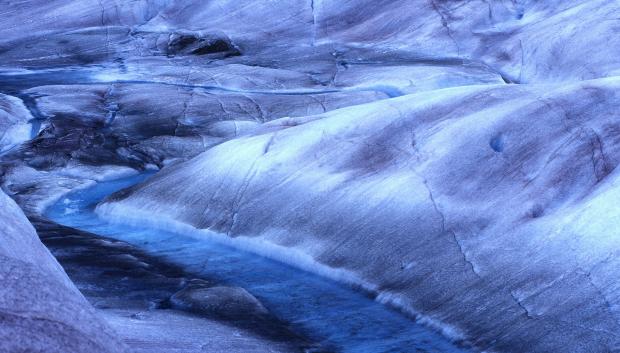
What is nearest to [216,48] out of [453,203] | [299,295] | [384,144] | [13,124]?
[13,124]

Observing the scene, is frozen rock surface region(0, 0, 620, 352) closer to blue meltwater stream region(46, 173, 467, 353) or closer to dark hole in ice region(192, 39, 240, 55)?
dark hole in ice region(192, 39, 240, 55)

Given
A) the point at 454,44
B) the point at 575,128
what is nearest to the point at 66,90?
the point at 454,44

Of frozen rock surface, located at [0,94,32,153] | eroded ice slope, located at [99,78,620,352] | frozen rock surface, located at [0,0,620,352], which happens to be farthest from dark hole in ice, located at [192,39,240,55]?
eroded ice slope, located at [99,78,620,352]

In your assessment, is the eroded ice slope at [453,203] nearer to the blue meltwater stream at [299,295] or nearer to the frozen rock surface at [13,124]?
the blue meltwater stream at [299,295]

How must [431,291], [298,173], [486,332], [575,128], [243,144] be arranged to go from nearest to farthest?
1. [486,332]
2. [431,291]
3. [575,128]
4. [298,173]
5. [243,144]

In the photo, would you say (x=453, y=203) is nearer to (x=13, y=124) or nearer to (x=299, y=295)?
(x=299, y=295)

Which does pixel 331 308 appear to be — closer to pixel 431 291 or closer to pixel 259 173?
pixel 431 291
